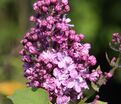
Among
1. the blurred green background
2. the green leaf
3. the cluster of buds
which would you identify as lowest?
the blurred green background

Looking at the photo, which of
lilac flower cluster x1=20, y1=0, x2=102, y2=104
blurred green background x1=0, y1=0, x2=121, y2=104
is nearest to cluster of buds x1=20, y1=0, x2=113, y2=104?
lilac flower cluster x1=20, y1=0, x2=102, y2=104

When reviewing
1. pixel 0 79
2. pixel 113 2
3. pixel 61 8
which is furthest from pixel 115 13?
pixel 61 8

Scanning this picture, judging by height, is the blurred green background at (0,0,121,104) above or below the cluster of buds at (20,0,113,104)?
below

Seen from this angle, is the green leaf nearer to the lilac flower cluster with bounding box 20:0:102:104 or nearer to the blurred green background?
the lilac flower cluster with bounding box 20:0:102:104

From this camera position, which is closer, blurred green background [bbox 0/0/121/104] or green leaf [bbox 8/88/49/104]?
green leaf [bbox 8/88/49/104]

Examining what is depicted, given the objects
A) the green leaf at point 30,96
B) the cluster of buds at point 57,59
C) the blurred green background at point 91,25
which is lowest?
the blurred green background at point 91,25

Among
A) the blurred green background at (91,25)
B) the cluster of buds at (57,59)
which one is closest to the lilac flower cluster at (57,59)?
the cluster of buds at (57,59)

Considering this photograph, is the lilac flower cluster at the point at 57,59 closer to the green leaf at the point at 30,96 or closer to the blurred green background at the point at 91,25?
the green leaf at the point at 30,96
